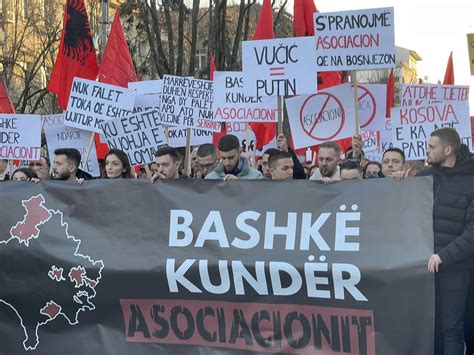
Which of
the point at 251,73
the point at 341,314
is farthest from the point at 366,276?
the point at 251,73

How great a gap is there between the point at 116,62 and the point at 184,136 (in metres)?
1.55

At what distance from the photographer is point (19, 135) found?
1030 cm

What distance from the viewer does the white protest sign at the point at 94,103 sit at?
9641 mm

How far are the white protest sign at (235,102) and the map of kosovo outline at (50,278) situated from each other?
4140mm

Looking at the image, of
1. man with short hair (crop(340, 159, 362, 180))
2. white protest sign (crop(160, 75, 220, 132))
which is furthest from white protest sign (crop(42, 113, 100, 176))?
man with short hair (crop(340, 159, 362, 180))

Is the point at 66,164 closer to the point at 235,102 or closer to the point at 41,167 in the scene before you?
the point at 235,102

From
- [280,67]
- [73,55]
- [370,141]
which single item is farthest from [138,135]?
[370,141]

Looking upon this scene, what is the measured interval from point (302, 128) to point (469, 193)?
4.00 m

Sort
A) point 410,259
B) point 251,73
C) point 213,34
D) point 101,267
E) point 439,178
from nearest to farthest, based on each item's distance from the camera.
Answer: point 410,259
point 439,178
point 101,267
point 251,73
point 213,34

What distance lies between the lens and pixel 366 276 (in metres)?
5.48

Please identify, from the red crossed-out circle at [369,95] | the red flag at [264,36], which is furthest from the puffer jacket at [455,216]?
the red flag at [264,36]

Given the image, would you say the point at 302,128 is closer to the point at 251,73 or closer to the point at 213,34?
the point at 251,73

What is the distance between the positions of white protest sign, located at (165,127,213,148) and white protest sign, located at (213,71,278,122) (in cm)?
81

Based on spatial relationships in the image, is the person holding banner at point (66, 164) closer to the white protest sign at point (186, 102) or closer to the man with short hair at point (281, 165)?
the man with short hair at point (281, 165)
